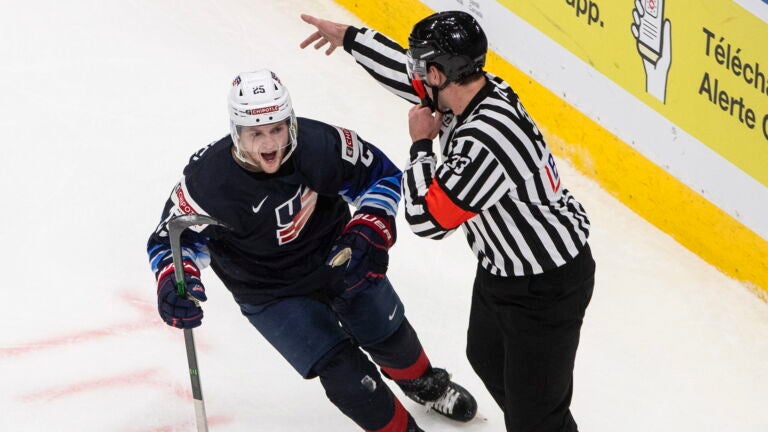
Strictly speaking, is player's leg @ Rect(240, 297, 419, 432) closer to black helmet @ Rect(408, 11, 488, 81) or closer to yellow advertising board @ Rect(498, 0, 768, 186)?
black helmet @ Rect(408, 11, 488, 81)

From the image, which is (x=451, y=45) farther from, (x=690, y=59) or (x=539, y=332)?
(x=690, y=59)

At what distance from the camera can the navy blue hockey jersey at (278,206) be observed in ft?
9.97

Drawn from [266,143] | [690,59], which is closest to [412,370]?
[266,143]

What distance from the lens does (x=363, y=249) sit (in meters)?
3.08

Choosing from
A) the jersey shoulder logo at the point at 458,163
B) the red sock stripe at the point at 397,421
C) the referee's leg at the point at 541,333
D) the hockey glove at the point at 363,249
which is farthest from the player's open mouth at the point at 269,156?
the red sock stripe at the point at 397,421

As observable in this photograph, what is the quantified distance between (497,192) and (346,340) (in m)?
0.76

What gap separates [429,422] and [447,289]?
0.71 meters

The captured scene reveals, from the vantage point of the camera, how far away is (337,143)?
3.16 metres

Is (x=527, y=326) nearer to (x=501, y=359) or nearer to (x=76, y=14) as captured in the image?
(x=501, y=359)

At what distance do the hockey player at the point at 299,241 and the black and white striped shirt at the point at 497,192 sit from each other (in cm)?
35

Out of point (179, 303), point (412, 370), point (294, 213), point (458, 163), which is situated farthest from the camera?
point (412, 370)

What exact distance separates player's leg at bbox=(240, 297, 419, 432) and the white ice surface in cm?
44

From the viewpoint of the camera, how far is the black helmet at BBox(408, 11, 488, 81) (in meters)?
2.71

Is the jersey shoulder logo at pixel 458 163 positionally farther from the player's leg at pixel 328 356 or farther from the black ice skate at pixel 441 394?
the black ice skate at pixel 441 394
